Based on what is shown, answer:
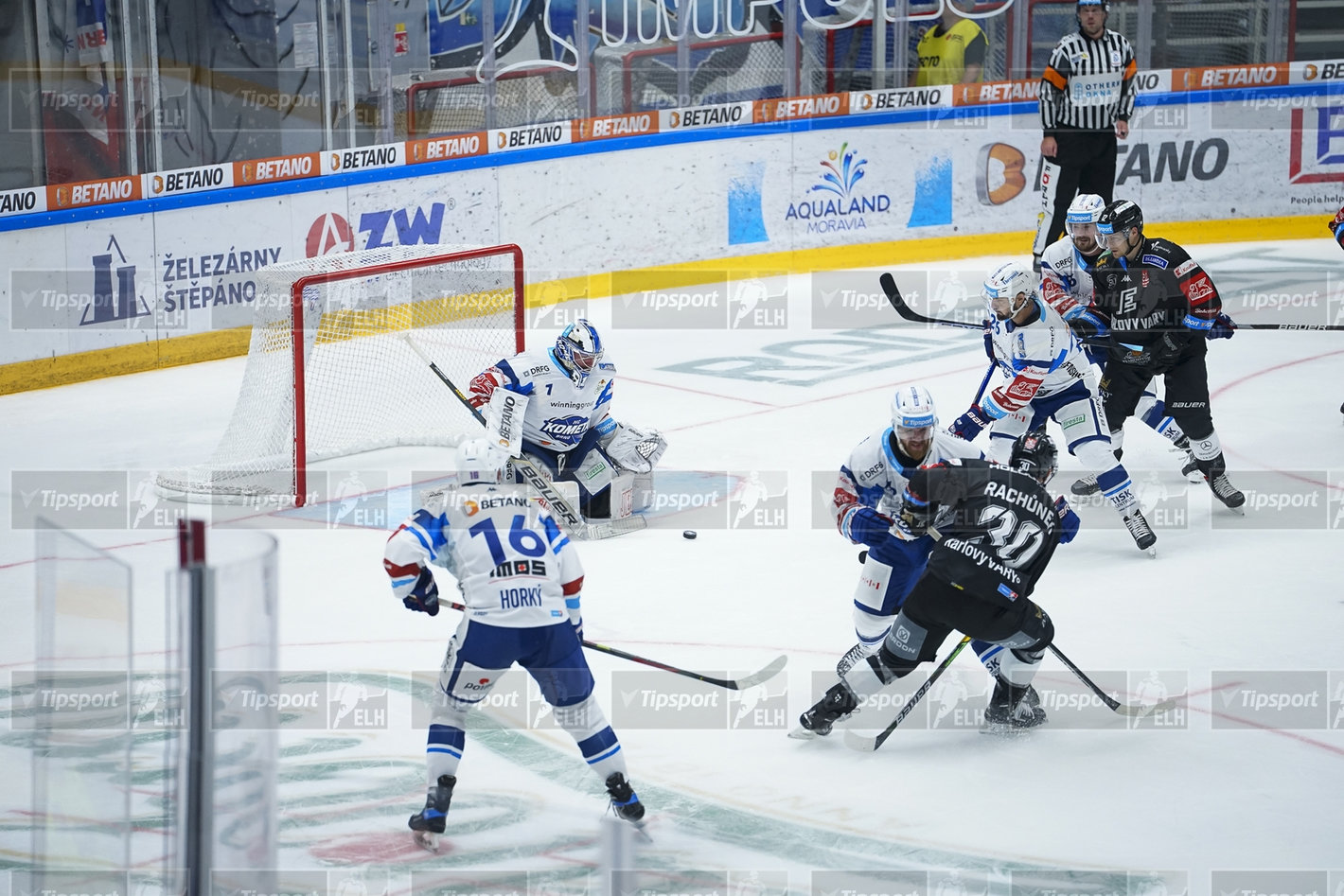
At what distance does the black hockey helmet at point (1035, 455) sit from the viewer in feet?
23.1

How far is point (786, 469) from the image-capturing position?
8.23m

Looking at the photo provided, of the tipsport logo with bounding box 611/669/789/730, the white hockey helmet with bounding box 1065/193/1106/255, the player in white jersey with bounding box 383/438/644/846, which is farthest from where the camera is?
the white hockey helmet with bounding box 1065/193/1106/255

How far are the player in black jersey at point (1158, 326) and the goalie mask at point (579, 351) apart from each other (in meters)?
2.31

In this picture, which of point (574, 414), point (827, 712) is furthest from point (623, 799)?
point (574, 414)

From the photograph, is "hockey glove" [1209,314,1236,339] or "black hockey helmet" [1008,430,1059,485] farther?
"hockey glove" [1209,314,1236,339]

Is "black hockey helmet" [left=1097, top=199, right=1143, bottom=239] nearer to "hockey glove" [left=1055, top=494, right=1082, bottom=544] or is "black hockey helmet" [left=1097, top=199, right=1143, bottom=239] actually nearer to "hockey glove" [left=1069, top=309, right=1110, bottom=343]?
"hockey glove" [left=1069, top=309, right=1110, bottom=343]

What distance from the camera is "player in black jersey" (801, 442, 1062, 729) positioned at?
4.73 metres

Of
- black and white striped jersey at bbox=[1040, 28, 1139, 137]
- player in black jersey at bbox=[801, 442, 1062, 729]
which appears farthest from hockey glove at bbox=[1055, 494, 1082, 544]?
black and white striped jersey at bbox=[1040, 28, 1139, 137]

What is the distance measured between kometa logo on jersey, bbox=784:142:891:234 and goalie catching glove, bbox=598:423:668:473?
578cm

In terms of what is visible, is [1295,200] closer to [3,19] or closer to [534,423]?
[534,423]

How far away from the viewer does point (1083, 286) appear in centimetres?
762

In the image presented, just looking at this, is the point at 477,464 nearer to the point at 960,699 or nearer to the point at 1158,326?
the point at 960,699

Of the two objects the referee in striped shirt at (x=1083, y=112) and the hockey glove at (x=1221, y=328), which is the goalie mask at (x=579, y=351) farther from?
the referee in striped shirt at (x=1083, y=112)

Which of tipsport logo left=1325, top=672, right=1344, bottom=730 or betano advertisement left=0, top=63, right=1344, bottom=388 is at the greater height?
betano advertisement left=0, top=63, right=1344, bottom=388
